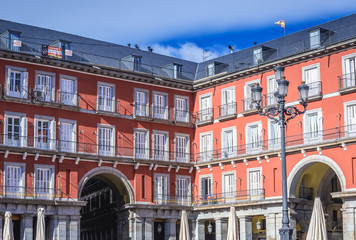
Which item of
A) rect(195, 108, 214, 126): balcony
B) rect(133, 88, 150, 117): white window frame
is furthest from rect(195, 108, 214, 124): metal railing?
rect(133, 88, 150, 117): white window frame

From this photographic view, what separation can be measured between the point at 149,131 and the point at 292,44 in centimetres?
1385

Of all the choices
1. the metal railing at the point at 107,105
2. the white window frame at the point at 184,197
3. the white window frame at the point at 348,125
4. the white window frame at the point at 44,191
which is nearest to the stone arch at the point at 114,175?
the white window frame at the point at 44,191

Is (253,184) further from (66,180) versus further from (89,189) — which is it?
(89,189)

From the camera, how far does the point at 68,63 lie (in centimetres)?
4997

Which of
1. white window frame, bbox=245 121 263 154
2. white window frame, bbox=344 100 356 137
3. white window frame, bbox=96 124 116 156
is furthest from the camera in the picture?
white window frame, bbox=96 124 116 156

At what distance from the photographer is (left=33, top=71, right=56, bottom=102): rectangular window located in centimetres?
4856

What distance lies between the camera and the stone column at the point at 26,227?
151 feet

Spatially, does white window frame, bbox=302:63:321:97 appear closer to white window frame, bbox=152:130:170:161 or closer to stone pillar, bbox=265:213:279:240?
stone pillar, bbox=265:213:279:240

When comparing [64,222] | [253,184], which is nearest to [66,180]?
[64,222]

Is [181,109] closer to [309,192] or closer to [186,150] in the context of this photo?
[186,150]

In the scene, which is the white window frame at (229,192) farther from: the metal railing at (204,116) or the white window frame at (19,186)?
the white window frame at (19,186)

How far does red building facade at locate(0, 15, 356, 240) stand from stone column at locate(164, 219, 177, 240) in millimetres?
84

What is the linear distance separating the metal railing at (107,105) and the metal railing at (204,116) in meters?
8.00

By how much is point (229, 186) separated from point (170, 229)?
6188mm
